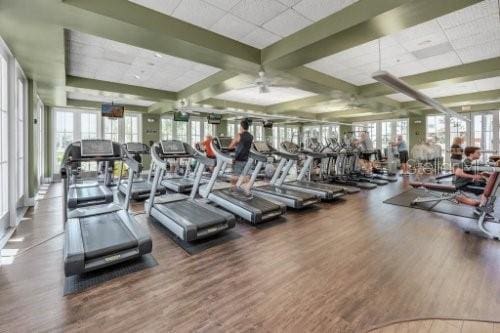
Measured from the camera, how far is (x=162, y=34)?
377cm

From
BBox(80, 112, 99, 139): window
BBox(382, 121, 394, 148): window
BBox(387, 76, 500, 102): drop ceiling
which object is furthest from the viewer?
BBox(382, 121, 394, 148): window

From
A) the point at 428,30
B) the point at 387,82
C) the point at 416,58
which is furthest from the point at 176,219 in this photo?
the point at 416,58

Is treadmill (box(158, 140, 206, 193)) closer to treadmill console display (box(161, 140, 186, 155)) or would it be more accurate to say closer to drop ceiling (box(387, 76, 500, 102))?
treadmill console display (box(161, 140, 186, 155))

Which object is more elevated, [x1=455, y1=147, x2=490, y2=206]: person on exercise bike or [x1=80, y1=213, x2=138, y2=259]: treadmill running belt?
[x1=455, y1=147, x2=490, y2=206]: person on exercise bike

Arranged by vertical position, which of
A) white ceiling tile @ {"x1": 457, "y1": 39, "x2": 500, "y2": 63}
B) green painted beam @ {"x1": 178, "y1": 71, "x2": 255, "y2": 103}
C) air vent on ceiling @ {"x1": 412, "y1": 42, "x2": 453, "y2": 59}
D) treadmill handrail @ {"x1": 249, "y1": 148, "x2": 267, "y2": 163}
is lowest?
treadmill handrail @ {"x1": 249, "y1": 148, "x2": 267, "y2": 163}

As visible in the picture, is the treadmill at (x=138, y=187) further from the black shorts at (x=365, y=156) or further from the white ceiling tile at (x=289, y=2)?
the black shorts at (x=365, y=156)

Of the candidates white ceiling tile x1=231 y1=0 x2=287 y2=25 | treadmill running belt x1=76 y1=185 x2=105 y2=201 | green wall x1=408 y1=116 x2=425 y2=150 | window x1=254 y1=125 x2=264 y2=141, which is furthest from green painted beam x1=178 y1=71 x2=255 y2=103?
green wall x1=408 y1=116 x2=425 y2=150

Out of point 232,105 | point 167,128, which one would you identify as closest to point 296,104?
point 232,105

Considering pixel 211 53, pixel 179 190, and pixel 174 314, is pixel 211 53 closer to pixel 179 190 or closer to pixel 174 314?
pixel 179 190

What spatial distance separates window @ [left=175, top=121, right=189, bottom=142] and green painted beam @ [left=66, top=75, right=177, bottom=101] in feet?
13.8

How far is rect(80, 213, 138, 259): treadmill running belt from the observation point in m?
2.56

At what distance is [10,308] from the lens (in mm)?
2021

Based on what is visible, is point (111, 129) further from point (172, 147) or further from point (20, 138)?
point (172, 147)

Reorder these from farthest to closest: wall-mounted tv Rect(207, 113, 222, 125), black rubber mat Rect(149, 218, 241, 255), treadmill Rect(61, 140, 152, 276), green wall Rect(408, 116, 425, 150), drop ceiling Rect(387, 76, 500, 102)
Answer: green wall Rect(408, 116, 425, 150)
wall-mounted tv Rect(207, 113, 222, 125)
drop ceiling Rect(387, 76, 500, 102)
black rubber mat Rect(149, 218, 241, 255)
treadmill Rect(61, 140, 152, 276)
